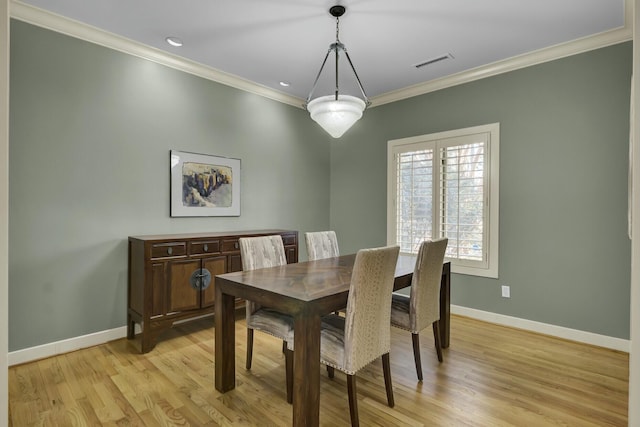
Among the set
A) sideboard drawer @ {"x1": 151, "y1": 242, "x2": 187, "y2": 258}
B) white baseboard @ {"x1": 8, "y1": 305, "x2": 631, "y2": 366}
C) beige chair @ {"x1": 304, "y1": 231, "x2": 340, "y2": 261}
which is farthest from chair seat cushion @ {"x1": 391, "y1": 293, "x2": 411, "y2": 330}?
sideboard drawer @ {"x1": 151, "y1": 242, "x2": 187, "y2": 258}

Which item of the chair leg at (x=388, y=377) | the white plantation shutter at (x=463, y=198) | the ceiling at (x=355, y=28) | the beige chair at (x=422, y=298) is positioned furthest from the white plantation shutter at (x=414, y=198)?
the chair leg at (x=388, y=377)

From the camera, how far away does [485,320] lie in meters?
3.62

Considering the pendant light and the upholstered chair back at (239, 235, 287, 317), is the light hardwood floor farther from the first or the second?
the pendant light

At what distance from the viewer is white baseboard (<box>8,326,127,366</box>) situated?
8.43ft

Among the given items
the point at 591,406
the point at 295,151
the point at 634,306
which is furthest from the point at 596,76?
the point at 295,151

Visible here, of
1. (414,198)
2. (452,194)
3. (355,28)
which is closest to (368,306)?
(355,28)

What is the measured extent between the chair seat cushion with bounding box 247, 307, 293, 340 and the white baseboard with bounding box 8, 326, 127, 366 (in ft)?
5.15

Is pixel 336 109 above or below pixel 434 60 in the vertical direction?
below

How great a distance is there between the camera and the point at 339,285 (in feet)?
6.60

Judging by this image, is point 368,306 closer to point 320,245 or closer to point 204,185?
point 320,245

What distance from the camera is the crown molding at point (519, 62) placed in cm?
290

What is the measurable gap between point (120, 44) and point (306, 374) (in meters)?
3.23

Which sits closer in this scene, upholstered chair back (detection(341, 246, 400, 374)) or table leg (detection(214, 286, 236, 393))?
upholstered chair back (detection(341, 246, 400, 374))

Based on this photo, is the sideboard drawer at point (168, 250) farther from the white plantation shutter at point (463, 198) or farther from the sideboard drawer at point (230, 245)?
the white plantation shutter at point (463, 198)
